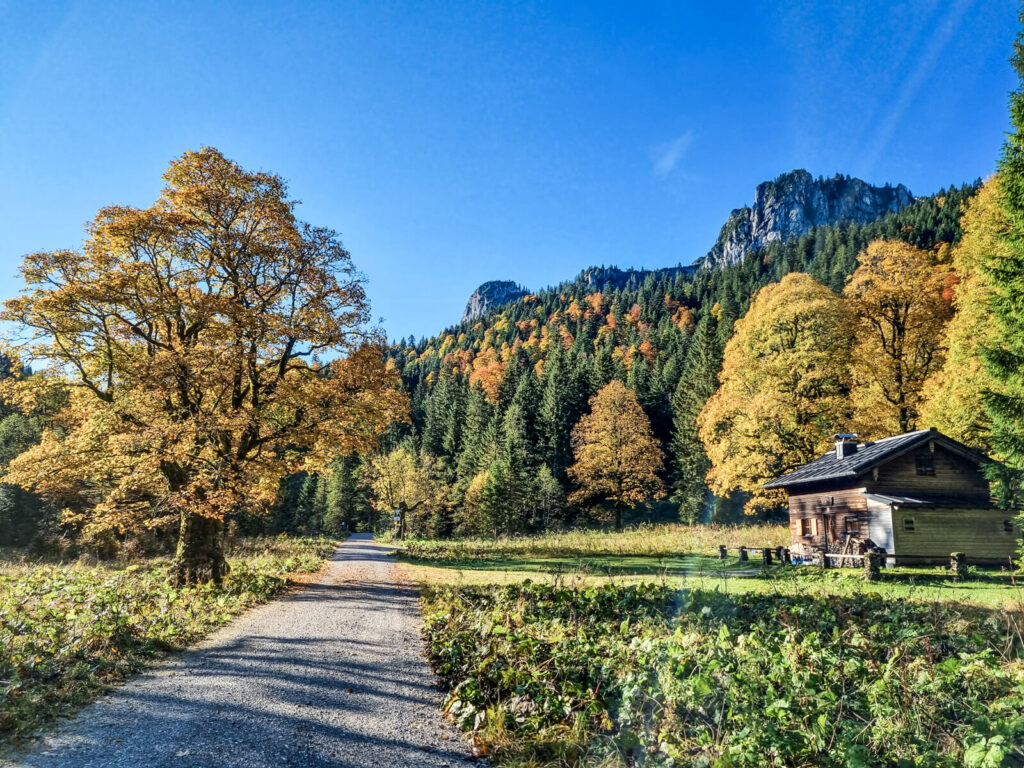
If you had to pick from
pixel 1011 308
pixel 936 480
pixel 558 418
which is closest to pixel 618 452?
pixel 558 418

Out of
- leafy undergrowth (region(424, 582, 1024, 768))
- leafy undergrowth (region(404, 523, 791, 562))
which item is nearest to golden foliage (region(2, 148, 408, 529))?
leafy undergrowth (region(424, 582, 1024, 768))

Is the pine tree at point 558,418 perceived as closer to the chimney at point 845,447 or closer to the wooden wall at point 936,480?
the chimney at point 845,447

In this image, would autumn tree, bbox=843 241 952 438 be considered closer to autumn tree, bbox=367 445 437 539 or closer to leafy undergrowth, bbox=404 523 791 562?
leafy undergrowth, bbox=404 523 791 562

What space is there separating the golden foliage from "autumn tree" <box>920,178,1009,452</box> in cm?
2198

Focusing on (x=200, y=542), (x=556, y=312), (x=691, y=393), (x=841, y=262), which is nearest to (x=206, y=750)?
(x=200, y=542)

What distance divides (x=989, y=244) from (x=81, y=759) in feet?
102

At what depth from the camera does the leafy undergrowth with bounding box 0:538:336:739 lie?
231 inches

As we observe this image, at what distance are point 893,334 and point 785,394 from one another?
21.2 feet

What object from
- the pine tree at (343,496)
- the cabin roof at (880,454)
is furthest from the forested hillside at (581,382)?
the cabin roof at (880,454)

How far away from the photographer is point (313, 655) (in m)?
8.34

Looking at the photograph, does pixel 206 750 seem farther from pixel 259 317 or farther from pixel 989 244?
pixel 989 244

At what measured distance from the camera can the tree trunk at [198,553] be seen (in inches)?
587

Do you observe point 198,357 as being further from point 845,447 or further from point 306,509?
point 306,509

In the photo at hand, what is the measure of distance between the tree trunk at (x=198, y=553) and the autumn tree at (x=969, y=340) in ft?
84.2
